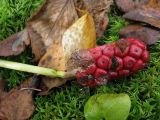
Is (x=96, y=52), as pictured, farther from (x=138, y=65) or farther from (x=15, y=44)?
(x=15, y=44)

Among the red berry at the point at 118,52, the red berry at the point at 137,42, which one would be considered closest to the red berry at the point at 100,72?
the red berry at the point at 118,52

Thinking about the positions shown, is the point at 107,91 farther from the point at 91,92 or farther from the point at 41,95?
the point at 41,95

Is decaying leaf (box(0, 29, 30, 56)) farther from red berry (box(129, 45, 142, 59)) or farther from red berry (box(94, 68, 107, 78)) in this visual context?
red berry (box(129, 45, 142, 59))

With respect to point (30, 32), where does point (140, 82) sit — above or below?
below

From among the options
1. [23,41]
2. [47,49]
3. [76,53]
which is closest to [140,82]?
[76,53]

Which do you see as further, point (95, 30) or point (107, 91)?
point (95, 30)
